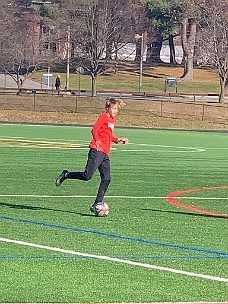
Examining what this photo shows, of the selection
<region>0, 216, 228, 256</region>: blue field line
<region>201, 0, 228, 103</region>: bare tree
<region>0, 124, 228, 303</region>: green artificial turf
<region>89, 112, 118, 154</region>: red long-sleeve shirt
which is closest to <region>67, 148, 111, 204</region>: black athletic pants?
<region>89, 112, 118, 154</region>: red long-sleeve shirt

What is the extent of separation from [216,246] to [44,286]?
3191 mm

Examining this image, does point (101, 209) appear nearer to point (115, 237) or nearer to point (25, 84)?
point (115, 237)

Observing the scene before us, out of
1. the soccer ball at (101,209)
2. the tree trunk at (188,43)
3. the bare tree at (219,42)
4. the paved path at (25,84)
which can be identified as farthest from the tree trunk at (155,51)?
the soccer ball at (101,209)

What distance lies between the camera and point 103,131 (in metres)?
13.1

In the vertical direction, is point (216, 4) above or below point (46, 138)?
above

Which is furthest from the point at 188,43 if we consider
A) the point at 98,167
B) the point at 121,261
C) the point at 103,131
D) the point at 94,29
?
the point at 121,261

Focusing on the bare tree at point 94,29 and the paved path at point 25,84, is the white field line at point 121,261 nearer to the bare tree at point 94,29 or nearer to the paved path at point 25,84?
the bare tree at point 94,29

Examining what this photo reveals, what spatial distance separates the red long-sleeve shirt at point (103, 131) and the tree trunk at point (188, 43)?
73.3 meters

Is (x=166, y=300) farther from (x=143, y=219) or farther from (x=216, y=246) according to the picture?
(x=143, y=219)

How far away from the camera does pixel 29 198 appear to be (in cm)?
1569

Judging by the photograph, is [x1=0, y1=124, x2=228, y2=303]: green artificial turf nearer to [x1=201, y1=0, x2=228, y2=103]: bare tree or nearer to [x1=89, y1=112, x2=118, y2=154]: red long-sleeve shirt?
[x1=89, y1=112, x2=118, y2=154]: red long-sleeve shirt

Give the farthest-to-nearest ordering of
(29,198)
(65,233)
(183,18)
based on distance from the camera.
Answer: (183,18) → (29,198) → (65,233)

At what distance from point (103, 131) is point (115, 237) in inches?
88.5

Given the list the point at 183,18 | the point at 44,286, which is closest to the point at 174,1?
the point at 183,18
